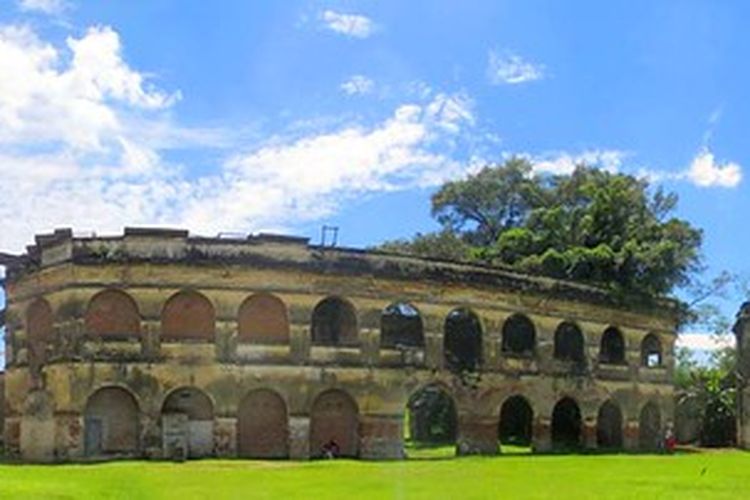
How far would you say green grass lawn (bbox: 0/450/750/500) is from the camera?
25.2 meters

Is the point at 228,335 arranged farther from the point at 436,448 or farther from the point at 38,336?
the point at 436,448

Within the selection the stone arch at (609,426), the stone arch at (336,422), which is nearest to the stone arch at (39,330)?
the stone arch at (336,422)

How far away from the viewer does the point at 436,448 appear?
4900 cm

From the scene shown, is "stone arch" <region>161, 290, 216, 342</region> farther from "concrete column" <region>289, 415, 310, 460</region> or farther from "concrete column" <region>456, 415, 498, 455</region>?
"concrete column" <region>456, 415, 498, 455</region>

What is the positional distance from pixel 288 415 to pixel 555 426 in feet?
51.6

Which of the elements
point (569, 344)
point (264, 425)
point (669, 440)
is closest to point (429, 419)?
point (569, 344)

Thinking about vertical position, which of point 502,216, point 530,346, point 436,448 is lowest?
point 436,448

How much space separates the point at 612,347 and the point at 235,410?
19835 mm

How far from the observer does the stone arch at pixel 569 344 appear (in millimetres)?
48531

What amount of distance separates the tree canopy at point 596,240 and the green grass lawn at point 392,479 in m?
12.7

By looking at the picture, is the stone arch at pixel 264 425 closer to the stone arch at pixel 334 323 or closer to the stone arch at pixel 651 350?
the stone arch at pixel 334 323

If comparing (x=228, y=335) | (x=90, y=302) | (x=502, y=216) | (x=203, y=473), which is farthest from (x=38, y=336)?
(x=502, y=216)

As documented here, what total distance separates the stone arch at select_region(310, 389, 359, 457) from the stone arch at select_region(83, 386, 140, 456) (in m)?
6.60

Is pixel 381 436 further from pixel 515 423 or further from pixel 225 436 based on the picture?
pixel 515 423
